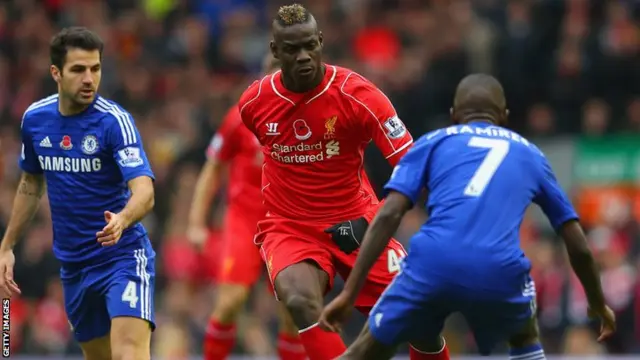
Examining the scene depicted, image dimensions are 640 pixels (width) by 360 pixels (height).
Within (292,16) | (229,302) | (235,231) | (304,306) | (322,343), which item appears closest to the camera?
(304,306)

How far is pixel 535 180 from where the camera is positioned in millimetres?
7488

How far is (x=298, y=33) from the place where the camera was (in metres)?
8.64

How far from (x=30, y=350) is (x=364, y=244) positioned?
9.72 meters

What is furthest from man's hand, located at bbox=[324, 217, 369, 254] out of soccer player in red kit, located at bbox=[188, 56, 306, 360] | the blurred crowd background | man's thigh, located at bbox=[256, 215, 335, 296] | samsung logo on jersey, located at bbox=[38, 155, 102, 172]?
the blurred crowd background

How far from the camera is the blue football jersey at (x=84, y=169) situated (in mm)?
9031

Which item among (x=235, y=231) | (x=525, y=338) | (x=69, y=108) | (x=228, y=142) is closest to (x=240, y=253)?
(x=235, y=231)

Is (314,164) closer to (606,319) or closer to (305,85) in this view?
(305,85)

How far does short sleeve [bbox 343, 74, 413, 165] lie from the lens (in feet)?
28.4

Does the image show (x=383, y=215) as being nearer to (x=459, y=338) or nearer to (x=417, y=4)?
(x=459, y=338)

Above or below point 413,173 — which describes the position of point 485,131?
above

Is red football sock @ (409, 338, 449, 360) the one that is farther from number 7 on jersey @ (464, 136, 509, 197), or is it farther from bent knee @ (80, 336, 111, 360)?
bent knee @ (80, 336, 111, 360)

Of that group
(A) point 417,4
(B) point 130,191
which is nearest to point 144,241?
(B) point 130,191

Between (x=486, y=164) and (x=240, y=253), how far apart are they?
497cm

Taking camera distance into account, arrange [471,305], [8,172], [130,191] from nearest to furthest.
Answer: [471,305]
[130,191]
[8,172]
